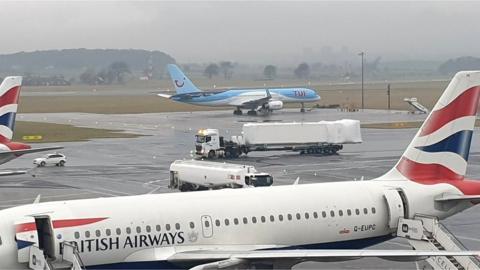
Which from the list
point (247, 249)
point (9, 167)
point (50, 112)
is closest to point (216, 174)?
point (9, 167)

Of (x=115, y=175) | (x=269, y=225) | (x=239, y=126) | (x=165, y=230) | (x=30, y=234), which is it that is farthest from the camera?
(x=239, y=126)

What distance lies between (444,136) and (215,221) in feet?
37.4

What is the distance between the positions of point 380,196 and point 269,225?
5222 millimetres

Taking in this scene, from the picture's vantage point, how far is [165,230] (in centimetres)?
2655

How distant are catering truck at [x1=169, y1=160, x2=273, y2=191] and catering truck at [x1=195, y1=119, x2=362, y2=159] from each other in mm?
19377

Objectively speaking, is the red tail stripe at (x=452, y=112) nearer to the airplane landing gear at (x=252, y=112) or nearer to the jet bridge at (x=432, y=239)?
the jet bridge at (x=432, y=239)

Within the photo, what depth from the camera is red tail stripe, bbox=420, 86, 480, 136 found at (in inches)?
1299

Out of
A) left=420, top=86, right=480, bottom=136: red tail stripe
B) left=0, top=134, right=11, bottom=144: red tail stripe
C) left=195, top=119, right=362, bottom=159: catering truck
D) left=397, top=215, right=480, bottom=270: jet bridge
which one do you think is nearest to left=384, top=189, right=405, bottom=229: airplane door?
left=397, top=215, right=480, bottom=270: jet bridge

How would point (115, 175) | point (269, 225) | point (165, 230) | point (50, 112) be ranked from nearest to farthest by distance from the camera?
point (165, 230) → point (269, 225) → point (115, 175) → point (50, 112)

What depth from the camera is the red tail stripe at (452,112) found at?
33.0 meters

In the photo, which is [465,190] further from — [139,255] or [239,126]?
[239,126]

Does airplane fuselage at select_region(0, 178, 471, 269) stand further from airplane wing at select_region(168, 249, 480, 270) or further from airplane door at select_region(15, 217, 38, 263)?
airplane wing at select_region(168, 249, 480, 270)

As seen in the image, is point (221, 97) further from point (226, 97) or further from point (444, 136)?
point (444, 136)

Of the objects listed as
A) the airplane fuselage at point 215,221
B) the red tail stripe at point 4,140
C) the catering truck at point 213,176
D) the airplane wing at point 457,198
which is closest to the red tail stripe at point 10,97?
the red tail stripe at point 4,140
